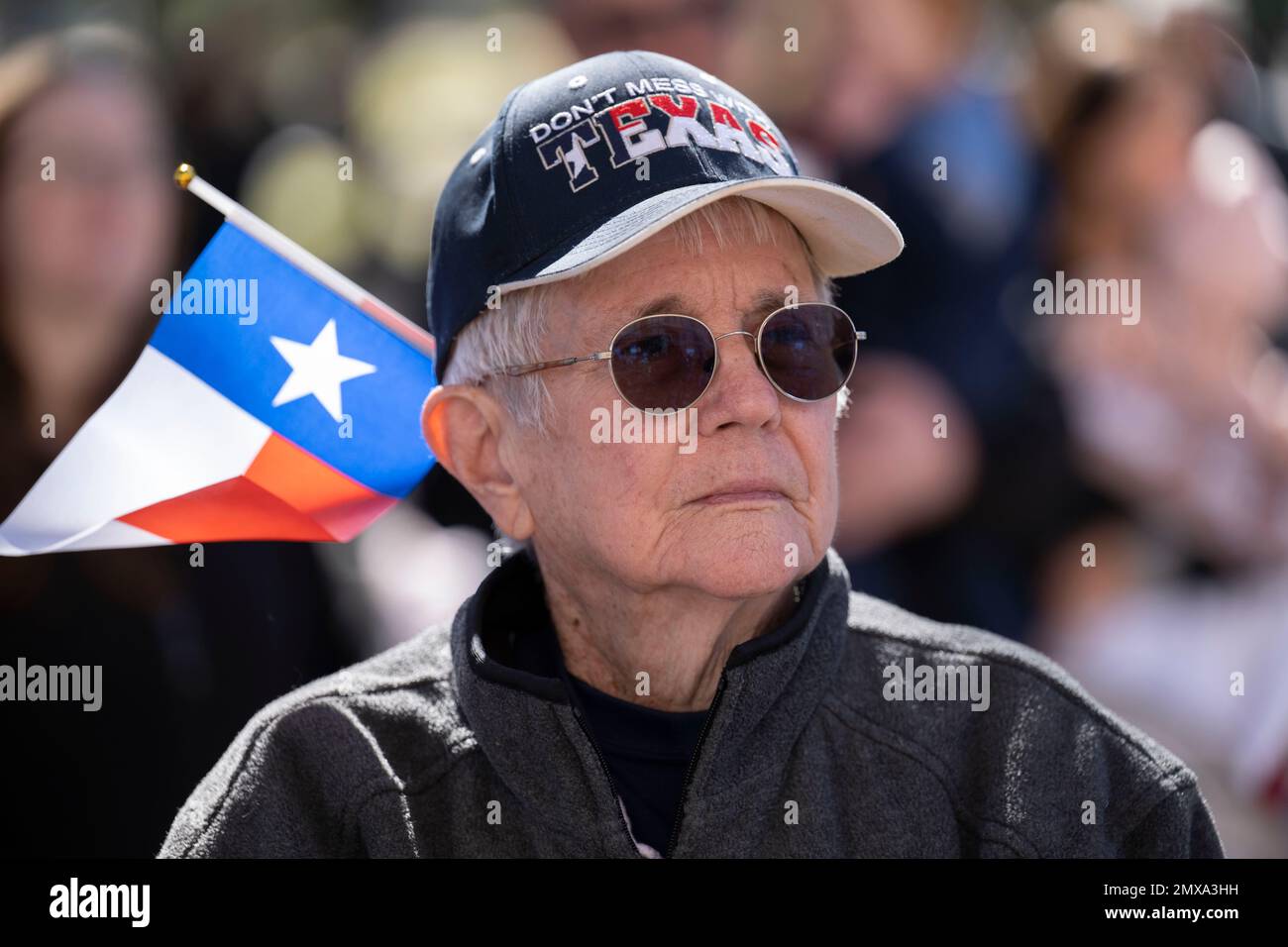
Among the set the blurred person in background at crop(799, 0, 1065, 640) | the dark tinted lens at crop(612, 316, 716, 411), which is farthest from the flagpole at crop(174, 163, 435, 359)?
the blurred person in background at crop(799, 0, 1065, 640)

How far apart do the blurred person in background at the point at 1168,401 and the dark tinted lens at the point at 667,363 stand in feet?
7.47

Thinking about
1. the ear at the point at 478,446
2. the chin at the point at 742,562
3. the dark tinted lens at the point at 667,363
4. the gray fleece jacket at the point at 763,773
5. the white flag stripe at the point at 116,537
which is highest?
the dark tinted lens at the point at 667,363

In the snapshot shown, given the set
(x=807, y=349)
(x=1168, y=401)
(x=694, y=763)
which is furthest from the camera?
(x=1168, y=401)

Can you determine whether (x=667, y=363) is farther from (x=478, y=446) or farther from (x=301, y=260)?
(x=301, y=260)

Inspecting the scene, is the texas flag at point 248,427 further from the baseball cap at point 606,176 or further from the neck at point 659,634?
the neck at point 659,634

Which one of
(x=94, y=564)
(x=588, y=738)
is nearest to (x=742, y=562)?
(x=588, y=738)

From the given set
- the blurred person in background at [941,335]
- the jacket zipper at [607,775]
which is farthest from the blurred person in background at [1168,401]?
the jacket zipper at [607,775]

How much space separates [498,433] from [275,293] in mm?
621

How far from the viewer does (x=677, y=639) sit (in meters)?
2.59

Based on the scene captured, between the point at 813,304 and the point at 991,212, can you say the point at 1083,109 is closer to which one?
the point at 991,212

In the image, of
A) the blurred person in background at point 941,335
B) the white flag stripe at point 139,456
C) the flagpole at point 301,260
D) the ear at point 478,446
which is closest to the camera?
the ear at point 478,446

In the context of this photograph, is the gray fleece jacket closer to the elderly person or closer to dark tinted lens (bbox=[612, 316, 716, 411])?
the elderly person

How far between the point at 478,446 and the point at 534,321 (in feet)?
1.01

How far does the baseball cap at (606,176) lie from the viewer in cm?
245
